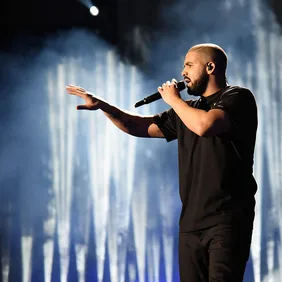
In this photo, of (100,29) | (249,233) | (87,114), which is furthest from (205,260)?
(100,29)

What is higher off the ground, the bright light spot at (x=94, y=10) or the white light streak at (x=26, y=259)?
the bright light spot at (x=94, y=10)

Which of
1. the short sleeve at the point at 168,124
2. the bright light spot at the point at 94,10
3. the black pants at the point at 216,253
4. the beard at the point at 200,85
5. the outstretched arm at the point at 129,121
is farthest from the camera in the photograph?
the bright light spot at the point at 94,10

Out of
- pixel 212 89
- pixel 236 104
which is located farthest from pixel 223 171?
pixel 212 89

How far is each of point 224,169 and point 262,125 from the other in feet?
8.17

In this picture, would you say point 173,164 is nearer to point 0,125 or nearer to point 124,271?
point 124,271

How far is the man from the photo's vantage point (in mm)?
1774

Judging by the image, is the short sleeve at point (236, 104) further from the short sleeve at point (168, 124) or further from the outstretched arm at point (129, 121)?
the outstretched arm at point (129, 121)

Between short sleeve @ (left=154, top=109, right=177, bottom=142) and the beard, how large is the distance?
0.65ft

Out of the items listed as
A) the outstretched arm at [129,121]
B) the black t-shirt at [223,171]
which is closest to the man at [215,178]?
the black t-shirt at [223,171]

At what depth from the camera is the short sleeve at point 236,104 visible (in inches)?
71.9

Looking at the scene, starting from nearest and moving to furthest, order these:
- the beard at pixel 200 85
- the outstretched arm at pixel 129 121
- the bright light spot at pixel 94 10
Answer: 1. the beard at pixel 200 85
2. the outstretched arm at pixel 129 121
3. the bright light spot at pixel 94 10

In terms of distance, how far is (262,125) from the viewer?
418 cm

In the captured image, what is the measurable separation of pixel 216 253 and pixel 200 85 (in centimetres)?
66

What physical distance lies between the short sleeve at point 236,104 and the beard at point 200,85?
12cm
